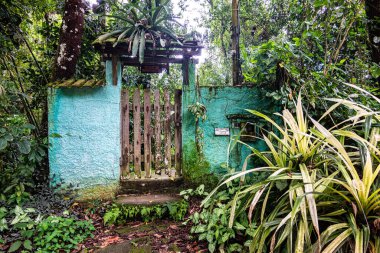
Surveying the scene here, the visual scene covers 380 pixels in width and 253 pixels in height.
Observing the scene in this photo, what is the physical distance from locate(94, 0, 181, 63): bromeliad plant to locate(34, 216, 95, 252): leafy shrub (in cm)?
220

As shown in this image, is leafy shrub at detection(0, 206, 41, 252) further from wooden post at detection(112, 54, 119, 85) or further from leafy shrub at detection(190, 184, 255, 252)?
wooden post at detection(112, 54, 119, 85)

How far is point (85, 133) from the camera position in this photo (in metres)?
3.65

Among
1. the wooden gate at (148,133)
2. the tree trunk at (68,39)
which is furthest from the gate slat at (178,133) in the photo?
the tree trunk at (68,39)

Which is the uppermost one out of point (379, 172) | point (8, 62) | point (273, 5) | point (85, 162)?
point (273, 5)

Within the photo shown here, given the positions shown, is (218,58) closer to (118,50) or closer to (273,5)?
(273,5)

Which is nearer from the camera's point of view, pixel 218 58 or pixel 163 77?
pixel 163 77

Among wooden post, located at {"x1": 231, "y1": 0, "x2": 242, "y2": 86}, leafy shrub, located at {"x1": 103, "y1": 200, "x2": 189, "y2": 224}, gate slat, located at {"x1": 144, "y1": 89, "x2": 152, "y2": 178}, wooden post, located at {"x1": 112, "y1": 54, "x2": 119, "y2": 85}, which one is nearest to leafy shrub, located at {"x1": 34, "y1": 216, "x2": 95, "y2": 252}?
leafy shrub, located at {"x1": 103, "y1": 200, "x2": 189, "y2": 224}

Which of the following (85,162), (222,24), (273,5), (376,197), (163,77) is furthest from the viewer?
(222,24)

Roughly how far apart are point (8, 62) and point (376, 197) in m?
4.85

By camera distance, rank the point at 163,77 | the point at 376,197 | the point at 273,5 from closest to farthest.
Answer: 1. the point at 376,197
2. the point at 163,77
3. the point at 273,5

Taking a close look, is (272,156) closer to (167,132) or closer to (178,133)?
(178,133)

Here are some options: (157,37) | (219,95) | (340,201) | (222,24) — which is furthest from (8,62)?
(222,24)

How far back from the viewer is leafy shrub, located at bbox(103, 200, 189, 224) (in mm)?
3254

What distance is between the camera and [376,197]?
74.7 inches
